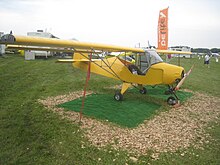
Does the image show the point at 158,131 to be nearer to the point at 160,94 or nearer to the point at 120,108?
the point at 120,108

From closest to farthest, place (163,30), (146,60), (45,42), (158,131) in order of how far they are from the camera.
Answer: (45,42)
(158,131)
(146,60)
(163,30)

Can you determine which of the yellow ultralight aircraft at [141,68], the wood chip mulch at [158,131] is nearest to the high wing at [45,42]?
the yellow ultralight aircraft at [141,68]

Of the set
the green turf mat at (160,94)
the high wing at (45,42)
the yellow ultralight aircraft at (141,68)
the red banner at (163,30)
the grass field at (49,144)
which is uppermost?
the red banner at (163,30)

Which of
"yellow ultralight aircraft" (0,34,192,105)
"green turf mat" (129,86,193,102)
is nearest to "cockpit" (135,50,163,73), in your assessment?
"yellow ultralight aircraft" (0,34,192,105)

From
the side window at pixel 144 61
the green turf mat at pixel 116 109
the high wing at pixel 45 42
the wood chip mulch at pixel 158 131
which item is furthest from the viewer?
the side window at pixel 144 61

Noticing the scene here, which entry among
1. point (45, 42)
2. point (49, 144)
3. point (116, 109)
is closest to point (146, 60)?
point (116, 109)

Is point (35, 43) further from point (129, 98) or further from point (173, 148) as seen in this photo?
point (129, 98)

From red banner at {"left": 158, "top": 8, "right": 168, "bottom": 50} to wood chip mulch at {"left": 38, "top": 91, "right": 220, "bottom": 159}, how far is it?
1281cm

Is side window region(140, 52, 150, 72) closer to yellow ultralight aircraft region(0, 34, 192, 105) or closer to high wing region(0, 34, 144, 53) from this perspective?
yellow ultralight aircraft region(0, 34, 192, 105)

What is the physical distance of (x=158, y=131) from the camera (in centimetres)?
586

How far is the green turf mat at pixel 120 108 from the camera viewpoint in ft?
21.6

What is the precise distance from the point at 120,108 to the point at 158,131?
202 cm

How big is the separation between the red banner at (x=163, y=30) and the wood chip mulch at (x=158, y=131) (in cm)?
1281

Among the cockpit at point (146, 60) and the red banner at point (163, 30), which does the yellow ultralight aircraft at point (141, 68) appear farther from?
the red banner at point (163, 30)
